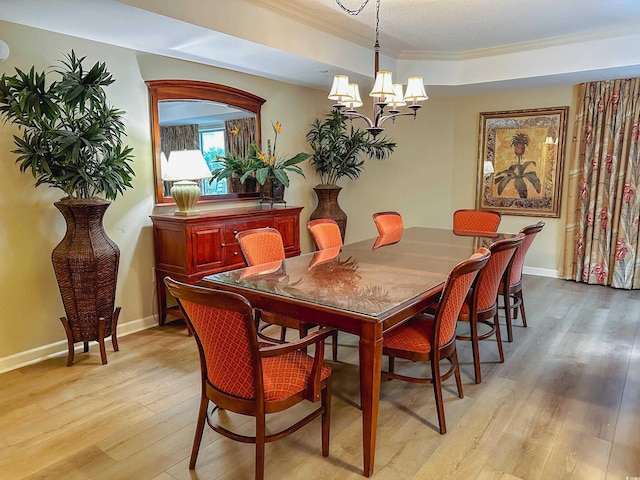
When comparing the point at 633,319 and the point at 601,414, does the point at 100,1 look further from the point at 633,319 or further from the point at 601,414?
the point at 633,319

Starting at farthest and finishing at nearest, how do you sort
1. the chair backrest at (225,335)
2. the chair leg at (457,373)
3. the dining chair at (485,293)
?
1. the dining chair at (485,293)
2. the chair leg at (457,373)
3. the chair backrest at (225,335)

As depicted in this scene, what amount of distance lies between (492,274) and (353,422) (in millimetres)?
1254

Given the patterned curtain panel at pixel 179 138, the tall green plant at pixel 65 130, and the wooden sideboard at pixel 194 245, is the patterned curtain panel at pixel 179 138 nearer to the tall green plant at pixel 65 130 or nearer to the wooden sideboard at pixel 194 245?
the wooden sideboard at pixel 194 245

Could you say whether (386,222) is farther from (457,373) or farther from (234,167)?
(457,373)

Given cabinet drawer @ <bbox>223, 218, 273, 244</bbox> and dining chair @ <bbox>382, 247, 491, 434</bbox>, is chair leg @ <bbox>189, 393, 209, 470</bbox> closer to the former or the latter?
dining chair @ <bbox>382, 247, 491, 434</bbox>

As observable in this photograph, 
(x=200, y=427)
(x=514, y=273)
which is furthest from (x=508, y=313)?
(x=200, y=427)

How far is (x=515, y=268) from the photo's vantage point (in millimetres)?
3477

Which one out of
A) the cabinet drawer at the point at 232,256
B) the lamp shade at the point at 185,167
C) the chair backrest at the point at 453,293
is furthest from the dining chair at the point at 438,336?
the lamp shade at the point at 185,167

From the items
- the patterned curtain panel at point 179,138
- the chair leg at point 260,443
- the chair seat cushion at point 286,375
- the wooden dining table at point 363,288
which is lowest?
the chair leg at point 260,443

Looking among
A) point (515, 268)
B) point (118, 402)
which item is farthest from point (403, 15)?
point (118, 402)

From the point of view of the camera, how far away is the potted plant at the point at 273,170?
4461 millimetres

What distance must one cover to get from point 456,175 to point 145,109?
4.16 m

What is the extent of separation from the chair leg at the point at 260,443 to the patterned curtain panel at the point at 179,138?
2.92 m

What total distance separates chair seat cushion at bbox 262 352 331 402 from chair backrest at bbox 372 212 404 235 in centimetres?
242
